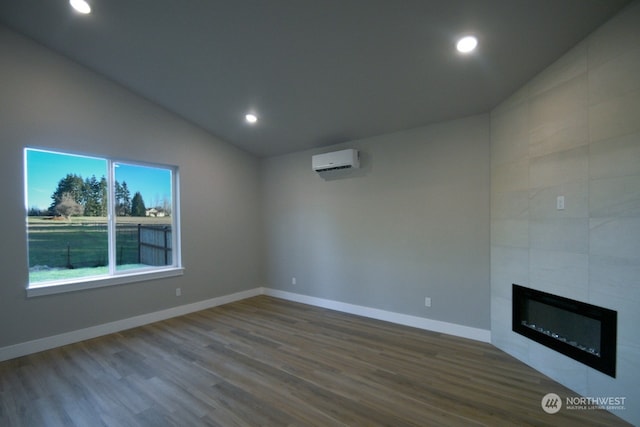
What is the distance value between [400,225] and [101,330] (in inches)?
162

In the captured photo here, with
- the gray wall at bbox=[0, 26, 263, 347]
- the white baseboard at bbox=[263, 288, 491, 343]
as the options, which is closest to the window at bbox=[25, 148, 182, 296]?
the gray wall at bbox=[0, 26, 263, 347]

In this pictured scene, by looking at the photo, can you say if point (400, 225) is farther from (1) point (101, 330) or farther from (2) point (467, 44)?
(1) point (101, 330)

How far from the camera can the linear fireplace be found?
214 cm

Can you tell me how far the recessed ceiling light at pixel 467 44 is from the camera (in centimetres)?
239

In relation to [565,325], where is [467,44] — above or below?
above

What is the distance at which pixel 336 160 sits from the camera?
4371 mm

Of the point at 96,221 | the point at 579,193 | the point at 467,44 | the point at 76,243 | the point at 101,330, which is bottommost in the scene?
the point at 101,330

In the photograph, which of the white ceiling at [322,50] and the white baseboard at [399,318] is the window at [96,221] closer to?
the white ceiling at [322,50]

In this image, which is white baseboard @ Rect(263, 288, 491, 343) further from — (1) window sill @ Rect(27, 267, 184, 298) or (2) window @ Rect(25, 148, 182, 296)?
(2) window @ Rect(25, 148, 182, 296)

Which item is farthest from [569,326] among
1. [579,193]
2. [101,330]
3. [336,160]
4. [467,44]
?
[101,330]

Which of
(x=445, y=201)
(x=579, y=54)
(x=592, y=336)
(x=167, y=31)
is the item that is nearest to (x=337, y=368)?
(x=592, y=336)

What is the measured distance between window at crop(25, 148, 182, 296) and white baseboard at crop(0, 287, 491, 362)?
1.79ft

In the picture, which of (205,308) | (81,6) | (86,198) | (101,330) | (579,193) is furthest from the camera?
(205,308)

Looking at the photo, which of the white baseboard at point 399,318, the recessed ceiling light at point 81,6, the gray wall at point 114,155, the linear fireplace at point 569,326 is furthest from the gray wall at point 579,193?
the recessed ceiling light at point 81,6
